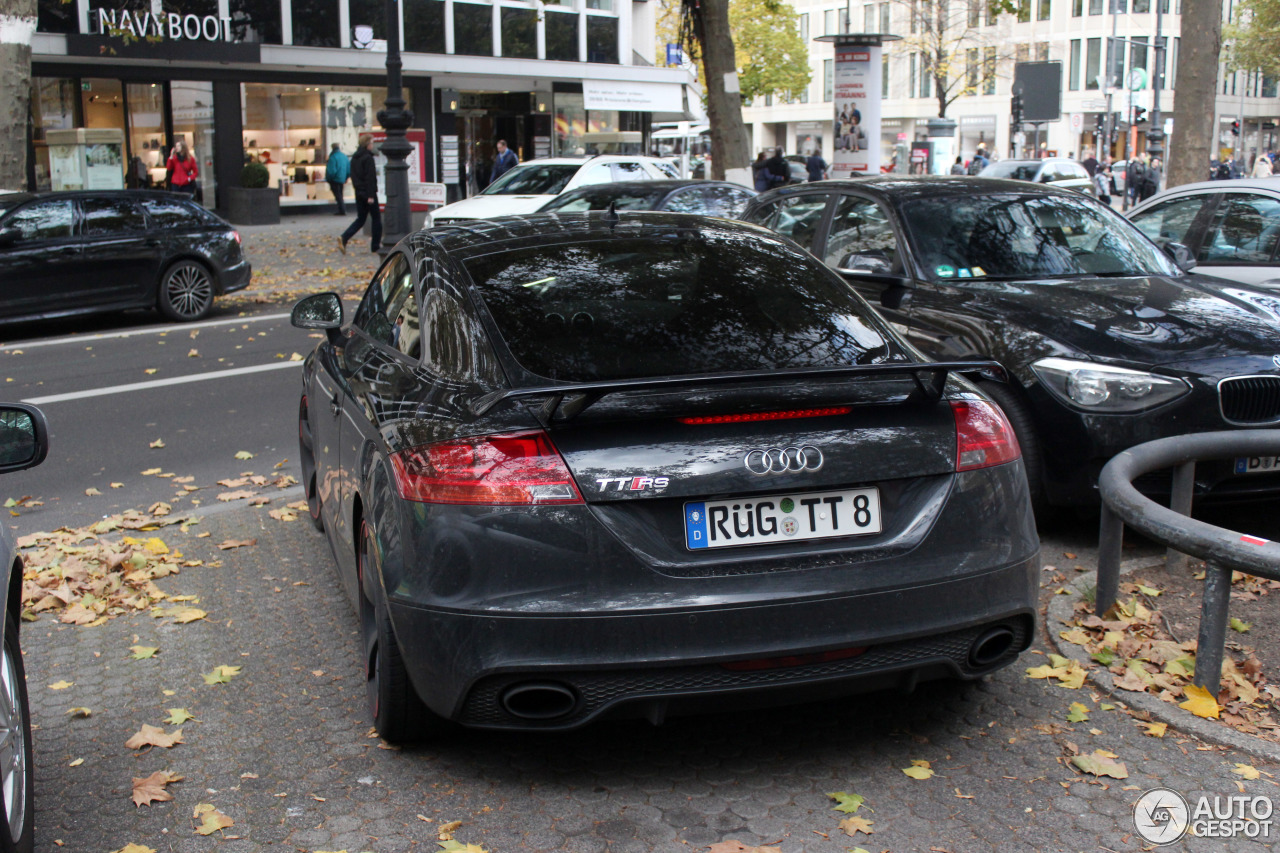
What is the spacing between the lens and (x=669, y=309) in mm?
4117

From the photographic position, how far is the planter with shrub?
2867cm

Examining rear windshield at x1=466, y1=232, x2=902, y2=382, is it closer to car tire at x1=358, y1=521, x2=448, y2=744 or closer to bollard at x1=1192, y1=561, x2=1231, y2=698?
car tire at x1=358, y1=521, x2=448, y2=744

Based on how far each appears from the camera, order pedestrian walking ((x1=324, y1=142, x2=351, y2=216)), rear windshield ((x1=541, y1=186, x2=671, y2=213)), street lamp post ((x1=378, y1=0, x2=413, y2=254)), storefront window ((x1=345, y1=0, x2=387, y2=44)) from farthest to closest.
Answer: storefront window ((x1=345, y1=0, x2=387, y2=44)) < pedestrian walking ((x1=324, y1=142, x2=351, y2=216)) < street lamp post ((x1=378, y1=0, x2=413, y2=254)) < rear windshield ((x1=541, y1=186, x2=671, y2=213))

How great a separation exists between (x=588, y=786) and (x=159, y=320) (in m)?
13.2

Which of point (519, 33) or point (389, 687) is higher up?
point (519, 33)

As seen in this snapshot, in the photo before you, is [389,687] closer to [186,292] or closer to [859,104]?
[186,292]

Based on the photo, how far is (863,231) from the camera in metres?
7.45

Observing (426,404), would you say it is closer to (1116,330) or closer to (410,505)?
(410,505)

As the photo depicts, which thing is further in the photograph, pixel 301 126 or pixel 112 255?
pixel 301 126

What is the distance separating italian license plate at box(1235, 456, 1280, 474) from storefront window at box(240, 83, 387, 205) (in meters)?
28.7

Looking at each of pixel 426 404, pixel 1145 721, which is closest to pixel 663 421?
pixel 426 404

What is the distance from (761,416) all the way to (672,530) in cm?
39

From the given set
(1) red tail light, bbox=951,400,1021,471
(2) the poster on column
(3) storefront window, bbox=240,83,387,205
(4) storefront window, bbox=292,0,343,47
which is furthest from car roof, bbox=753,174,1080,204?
(4) storefront window, bbox=292,0,343,47

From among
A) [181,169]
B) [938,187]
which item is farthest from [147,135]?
[938,187]
